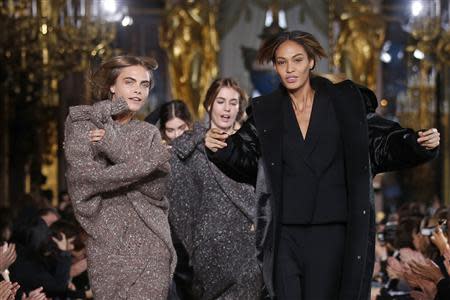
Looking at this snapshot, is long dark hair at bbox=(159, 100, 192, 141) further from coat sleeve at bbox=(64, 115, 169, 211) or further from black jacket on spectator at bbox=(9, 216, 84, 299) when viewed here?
coat sleeve at bbox=(64, 115, 169, 211)

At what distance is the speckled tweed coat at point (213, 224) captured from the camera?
812 centimetres

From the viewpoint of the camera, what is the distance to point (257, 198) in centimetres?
632

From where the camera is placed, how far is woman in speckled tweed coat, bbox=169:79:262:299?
26.6 ft

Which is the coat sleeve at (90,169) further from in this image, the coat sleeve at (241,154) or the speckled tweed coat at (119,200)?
the coat sleeve at (241,154)

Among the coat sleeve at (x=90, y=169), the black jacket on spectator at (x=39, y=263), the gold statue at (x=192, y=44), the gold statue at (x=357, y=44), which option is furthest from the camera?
the gold statue at (x=357, y=44)

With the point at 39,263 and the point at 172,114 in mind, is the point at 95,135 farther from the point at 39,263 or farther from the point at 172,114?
the point at 39,263

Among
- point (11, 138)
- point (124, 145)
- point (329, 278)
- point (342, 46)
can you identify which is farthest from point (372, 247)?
point (342, 46)

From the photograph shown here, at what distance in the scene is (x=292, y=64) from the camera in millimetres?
6449

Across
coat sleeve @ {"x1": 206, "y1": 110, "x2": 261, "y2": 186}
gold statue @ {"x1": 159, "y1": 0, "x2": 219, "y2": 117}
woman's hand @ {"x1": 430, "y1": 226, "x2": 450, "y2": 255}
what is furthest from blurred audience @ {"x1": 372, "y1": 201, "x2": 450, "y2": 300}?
gold statue @ {"x1": 159, "y1": 0, "x2": 219, "y2": 117}

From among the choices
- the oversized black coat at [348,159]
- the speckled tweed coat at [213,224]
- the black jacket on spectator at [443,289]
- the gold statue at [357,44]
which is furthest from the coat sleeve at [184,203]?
the gold statue at [357,44]

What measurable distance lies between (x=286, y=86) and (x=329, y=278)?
0.90 meters

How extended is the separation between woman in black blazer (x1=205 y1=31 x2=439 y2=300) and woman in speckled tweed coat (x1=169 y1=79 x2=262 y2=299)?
5.57ft

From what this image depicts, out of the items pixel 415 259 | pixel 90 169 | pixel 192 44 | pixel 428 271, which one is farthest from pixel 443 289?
pixel 192 44

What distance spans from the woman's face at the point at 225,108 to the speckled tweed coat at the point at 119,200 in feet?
6.76
